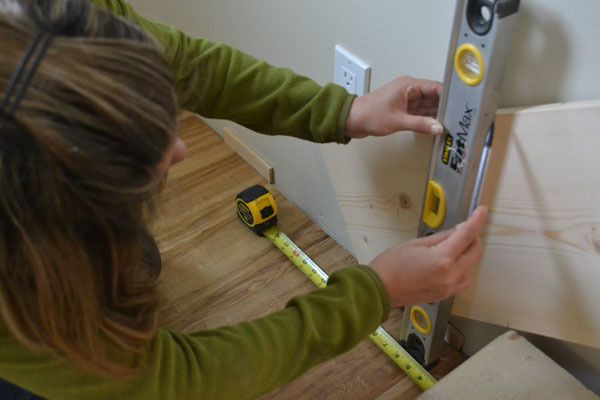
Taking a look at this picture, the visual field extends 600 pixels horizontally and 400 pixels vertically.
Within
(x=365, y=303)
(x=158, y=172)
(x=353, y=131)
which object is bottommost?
(x=365, y=303)

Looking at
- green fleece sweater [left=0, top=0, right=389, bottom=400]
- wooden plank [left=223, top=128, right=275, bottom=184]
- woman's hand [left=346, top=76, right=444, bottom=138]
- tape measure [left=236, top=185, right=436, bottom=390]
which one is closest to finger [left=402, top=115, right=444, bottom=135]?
woman's hand [left=346, top=76, right=444, bottom=138]

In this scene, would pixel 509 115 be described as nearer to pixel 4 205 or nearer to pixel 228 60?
pixel 228 60

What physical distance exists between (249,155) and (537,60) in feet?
3.09

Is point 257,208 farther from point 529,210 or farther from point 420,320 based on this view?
point 529,210

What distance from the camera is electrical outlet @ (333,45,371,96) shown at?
93 centimetres

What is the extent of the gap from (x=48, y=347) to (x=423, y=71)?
23.3 inches

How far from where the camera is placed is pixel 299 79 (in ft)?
2.90

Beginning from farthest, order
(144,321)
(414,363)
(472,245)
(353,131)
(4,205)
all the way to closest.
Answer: (414,363) < (353,131) < (472,245) < (144,321) < (4,205)

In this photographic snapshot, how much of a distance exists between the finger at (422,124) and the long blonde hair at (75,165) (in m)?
0.37

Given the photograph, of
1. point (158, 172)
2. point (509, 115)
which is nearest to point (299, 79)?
point (509, 115)

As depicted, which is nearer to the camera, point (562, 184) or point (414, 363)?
point (562, 184)

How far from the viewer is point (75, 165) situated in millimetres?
432

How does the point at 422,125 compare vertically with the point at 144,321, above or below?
above

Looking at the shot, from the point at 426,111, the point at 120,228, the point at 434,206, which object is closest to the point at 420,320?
the point at 434,206
